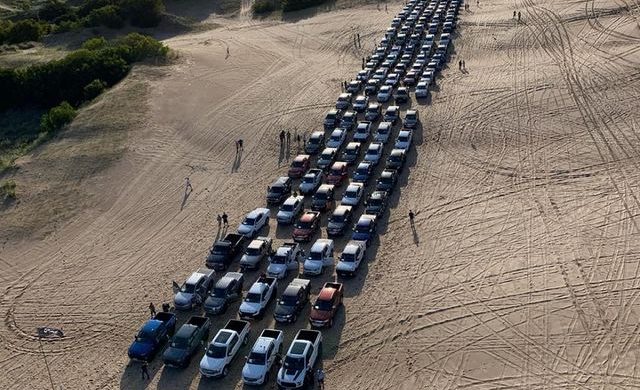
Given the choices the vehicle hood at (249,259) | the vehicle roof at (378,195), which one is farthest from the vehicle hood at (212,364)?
the vehicle roof at (378,195)

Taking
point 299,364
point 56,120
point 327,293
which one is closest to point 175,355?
point 299,364

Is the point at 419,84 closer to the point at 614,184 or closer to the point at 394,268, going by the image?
the point at 614,184

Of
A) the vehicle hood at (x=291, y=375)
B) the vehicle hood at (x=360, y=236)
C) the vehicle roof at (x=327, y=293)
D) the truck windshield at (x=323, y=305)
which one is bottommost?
the vehicle hood at (x=291, y=375)

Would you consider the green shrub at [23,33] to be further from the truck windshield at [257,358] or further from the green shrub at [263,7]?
the truck windshield at [257,358]

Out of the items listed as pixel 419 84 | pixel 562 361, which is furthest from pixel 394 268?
pixel 419 84

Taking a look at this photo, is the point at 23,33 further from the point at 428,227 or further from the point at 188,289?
the point at 428,227

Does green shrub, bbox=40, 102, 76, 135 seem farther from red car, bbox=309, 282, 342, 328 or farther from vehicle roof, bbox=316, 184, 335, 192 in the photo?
red car, bbox=309, 282, 342, 328

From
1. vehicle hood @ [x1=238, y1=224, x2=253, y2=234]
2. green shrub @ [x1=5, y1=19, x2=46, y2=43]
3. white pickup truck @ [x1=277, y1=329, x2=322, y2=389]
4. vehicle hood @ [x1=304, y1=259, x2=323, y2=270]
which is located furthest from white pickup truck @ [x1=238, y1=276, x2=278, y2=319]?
green shrub @ [x1=5, y1=19, x2=46, y2=43]
